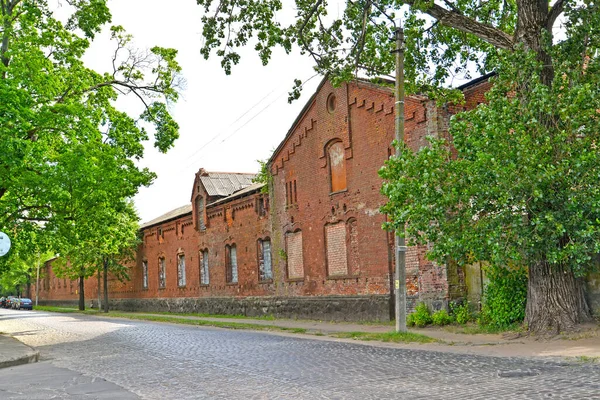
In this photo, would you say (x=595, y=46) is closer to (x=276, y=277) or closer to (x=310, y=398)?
(x=310, y=398)

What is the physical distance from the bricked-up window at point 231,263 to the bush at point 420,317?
16.4 metres

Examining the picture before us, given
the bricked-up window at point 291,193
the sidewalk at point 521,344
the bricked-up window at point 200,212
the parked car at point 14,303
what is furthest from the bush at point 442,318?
the parked car at point 14,303

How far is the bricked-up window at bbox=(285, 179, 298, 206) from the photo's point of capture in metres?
27.3

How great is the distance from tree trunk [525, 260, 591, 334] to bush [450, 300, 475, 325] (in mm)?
3407

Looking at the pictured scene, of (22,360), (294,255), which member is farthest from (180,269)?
(22,360)

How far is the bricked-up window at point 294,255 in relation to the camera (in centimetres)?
2693

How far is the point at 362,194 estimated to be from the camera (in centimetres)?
2284

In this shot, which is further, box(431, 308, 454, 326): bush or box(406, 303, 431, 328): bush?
box(406, 303, 431, 328): bush

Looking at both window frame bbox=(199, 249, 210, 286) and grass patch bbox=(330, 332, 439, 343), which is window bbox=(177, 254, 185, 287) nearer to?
window frame bbox=(199, 249, 210, 286)

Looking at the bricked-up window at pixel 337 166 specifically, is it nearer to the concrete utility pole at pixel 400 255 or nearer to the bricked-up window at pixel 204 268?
the concrete utility pole at pixel 400 255

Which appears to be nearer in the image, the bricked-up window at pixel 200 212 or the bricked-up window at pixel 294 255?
the bricked-up window at pixel 294 255

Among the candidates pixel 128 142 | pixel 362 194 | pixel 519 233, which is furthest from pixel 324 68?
pixel 128 142

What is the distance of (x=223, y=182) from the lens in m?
39.2

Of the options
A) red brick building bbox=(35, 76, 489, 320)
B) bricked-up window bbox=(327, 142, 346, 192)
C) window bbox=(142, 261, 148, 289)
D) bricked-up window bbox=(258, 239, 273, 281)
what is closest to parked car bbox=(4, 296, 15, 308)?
window bbox=(142, 261, 148, 289)
